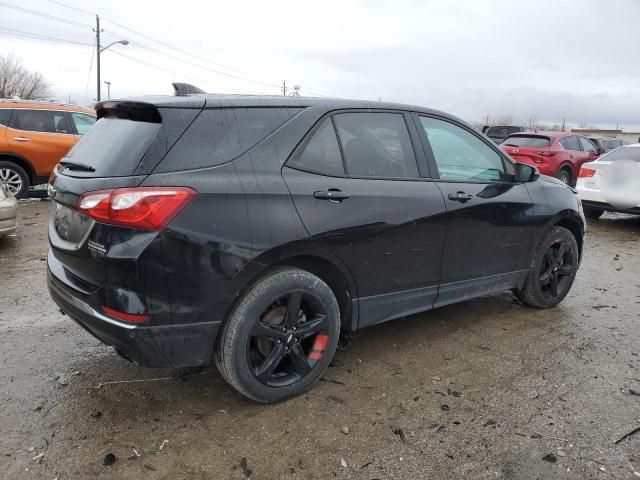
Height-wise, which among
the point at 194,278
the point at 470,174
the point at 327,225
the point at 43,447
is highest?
the point at 470,174

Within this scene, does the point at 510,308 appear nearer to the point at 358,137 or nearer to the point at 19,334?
the point at 358,137

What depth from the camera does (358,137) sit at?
3258 millimetres

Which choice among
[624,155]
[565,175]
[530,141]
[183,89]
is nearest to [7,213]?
[183,89]

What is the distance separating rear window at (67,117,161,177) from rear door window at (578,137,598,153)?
13333mm

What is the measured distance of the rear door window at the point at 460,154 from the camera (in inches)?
144

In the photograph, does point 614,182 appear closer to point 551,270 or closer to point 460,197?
point 551,270

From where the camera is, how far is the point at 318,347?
3.07 meters

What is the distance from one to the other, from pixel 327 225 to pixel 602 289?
12.4 ft

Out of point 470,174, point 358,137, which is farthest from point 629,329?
point 358,137

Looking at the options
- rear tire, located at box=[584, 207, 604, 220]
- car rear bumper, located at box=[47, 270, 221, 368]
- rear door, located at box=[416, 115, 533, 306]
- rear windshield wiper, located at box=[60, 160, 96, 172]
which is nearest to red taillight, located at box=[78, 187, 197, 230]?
rear windshield wiper, located at box=[60, 160, 96, 172]

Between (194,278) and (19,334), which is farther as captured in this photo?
(19,334)

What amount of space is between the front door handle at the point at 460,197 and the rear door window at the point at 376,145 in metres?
0.32

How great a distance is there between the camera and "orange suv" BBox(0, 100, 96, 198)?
898 cm

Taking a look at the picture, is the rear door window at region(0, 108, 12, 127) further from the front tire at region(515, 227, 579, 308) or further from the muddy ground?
the front tire at region(515, 227, 579, 308)
